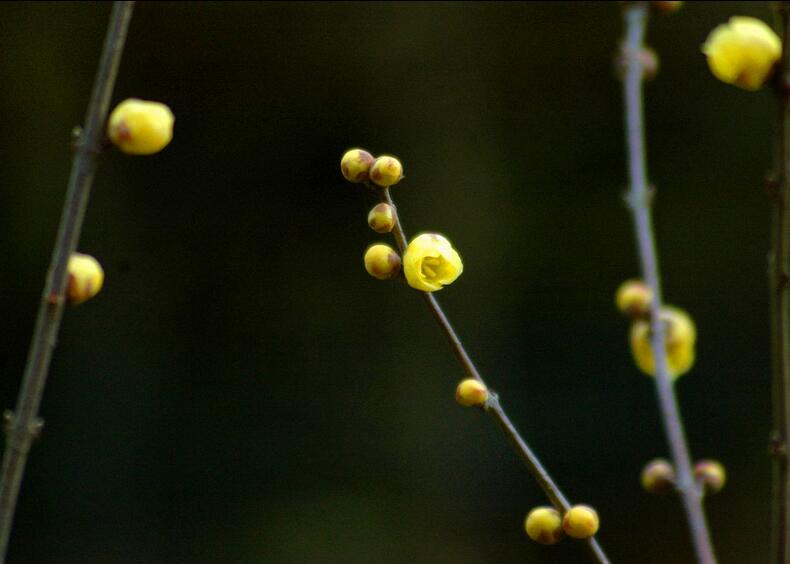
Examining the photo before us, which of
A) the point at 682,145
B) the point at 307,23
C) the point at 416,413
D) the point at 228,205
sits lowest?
the point at 416,413

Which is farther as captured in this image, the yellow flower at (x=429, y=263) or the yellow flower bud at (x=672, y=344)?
the yellow flower bud at (x=672, y=344)

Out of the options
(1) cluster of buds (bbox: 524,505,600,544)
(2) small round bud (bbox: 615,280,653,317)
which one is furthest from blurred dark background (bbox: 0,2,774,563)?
(1) cluster of buds (bbox: 524,505,600,544)

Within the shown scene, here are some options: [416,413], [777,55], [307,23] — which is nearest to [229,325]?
[416,413]

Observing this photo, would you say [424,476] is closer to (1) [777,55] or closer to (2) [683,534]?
(2) [683,534]

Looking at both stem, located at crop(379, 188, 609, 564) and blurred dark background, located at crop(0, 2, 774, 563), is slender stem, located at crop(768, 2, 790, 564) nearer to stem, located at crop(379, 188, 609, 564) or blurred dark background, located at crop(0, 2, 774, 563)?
stem, located at crop(379, 188, 609, 564)

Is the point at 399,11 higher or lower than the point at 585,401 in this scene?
higher

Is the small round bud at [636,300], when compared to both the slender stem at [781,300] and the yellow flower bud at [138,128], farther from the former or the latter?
the yellow flower bud at [138,128]

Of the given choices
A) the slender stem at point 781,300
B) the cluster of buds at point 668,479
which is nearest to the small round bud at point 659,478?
the cluster of buds at point 668,479
